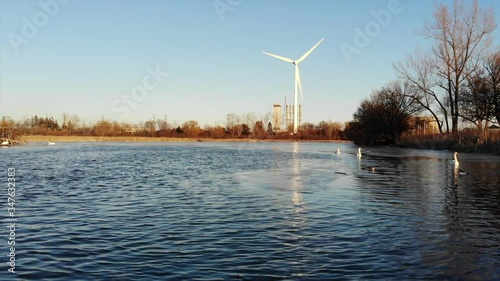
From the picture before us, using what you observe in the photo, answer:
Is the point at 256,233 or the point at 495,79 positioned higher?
the point at 495,79

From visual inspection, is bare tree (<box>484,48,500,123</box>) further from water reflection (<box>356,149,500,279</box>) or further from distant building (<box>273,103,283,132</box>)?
distant building (<box>273,103,283,132</box>)

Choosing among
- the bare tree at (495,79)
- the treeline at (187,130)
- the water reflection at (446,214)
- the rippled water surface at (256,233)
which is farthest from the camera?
the treeline at (187,130)

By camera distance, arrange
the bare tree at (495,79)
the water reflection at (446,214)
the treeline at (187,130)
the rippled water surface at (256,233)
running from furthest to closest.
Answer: the treeline at (187,130) → the bare tree at (495,79) → the water reflection at (446,214) → the rippled water surface at (256,233)

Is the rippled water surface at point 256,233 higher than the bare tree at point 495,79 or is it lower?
lower

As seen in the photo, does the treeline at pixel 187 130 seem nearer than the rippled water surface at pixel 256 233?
No

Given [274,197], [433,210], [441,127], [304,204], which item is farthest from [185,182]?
[441,127]

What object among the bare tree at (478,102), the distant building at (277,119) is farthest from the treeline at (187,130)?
the bare tree at (478,102)

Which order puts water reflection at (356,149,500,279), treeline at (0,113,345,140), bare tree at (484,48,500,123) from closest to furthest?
water reflection at (356,149,500,279) → bare tree at (484,48,500,123) → treeline at (0,113,345,140)

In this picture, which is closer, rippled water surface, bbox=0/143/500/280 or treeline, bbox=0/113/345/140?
rippled water surface, bbox=0/143/500/280

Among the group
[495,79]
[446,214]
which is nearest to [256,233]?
[446,214]

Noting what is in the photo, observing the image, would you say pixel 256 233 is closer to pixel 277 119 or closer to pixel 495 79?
pixel 495 79

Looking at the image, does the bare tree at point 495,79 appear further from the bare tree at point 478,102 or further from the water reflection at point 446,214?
the water reflection at point 446,214

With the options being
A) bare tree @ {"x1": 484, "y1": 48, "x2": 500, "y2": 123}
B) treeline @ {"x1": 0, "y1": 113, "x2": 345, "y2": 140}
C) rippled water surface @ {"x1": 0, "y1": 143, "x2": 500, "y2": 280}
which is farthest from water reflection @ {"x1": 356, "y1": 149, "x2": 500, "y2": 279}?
treeline @ {"x1": 0, "y1": 113, "x2": 345, "y2": 140}

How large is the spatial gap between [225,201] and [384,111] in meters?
71.0
